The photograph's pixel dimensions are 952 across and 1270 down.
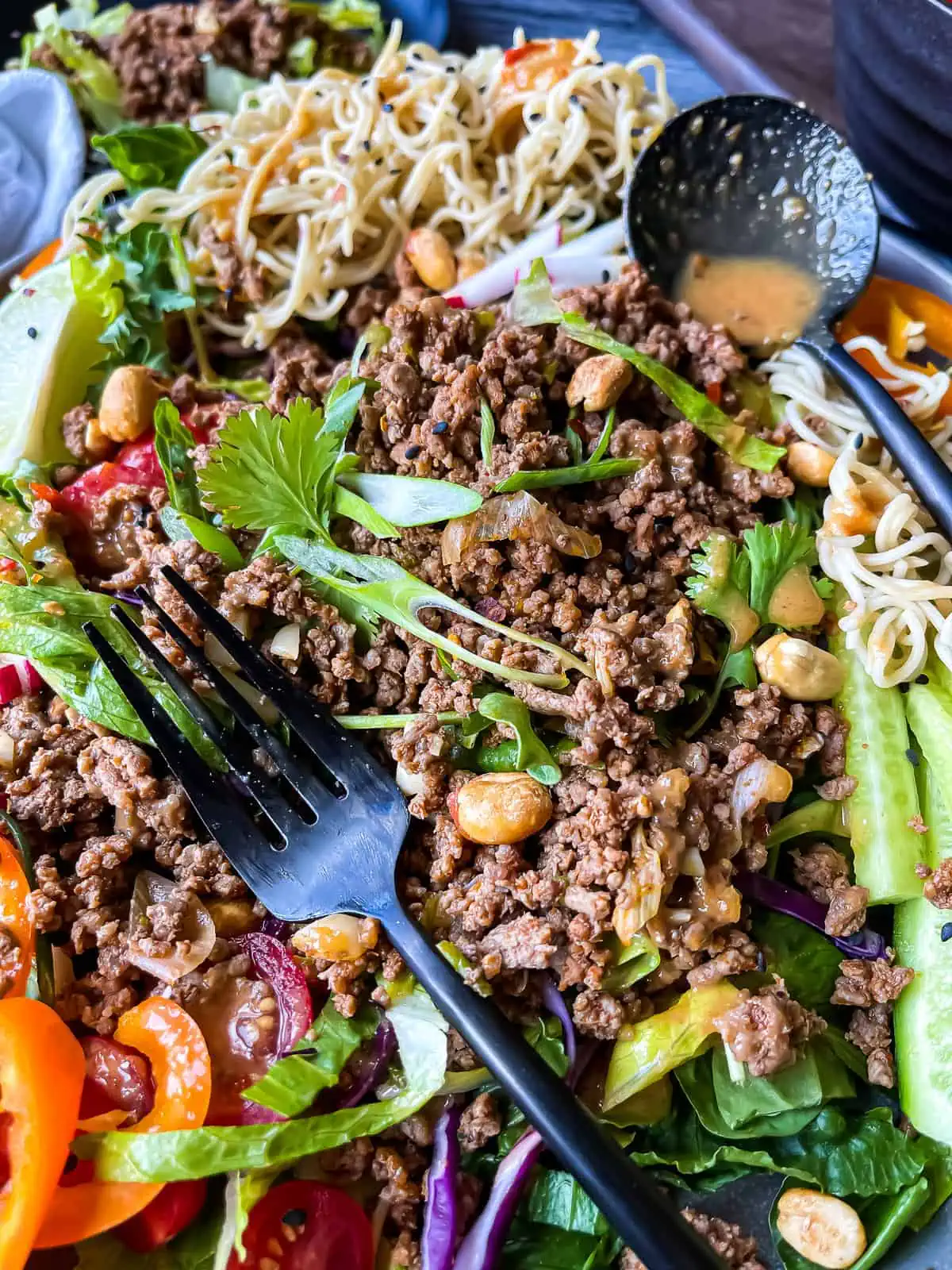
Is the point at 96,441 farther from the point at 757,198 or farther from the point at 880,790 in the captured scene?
the point at 880,790

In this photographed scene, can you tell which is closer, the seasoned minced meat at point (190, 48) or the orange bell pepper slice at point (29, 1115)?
the orange bell pepper slice at point (29, 1115)

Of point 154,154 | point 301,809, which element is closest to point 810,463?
point 301,809

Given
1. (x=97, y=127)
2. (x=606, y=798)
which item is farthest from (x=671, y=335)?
(x=97, y=127)

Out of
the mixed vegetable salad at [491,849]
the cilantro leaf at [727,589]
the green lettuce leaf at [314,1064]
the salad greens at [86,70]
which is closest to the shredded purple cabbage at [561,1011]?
the mixed vegetable salad at [491,849]

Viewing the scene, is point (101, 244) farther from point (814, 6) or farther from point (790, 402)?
point (814, 6)

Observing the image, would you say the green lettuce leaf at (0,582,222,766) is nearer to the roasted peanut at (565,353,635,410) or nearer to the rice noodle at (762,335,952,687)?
the roasted peanut at (565,353,635,410)

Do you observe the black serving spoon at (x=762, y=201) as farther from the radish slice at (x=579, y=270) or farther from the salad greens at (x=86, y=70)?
the salad greens at (x=86, y=70)

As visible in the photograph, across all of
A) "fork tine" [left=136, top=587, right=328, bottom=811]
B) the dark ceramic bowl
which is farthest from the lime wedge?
the dark ceramic bowl
